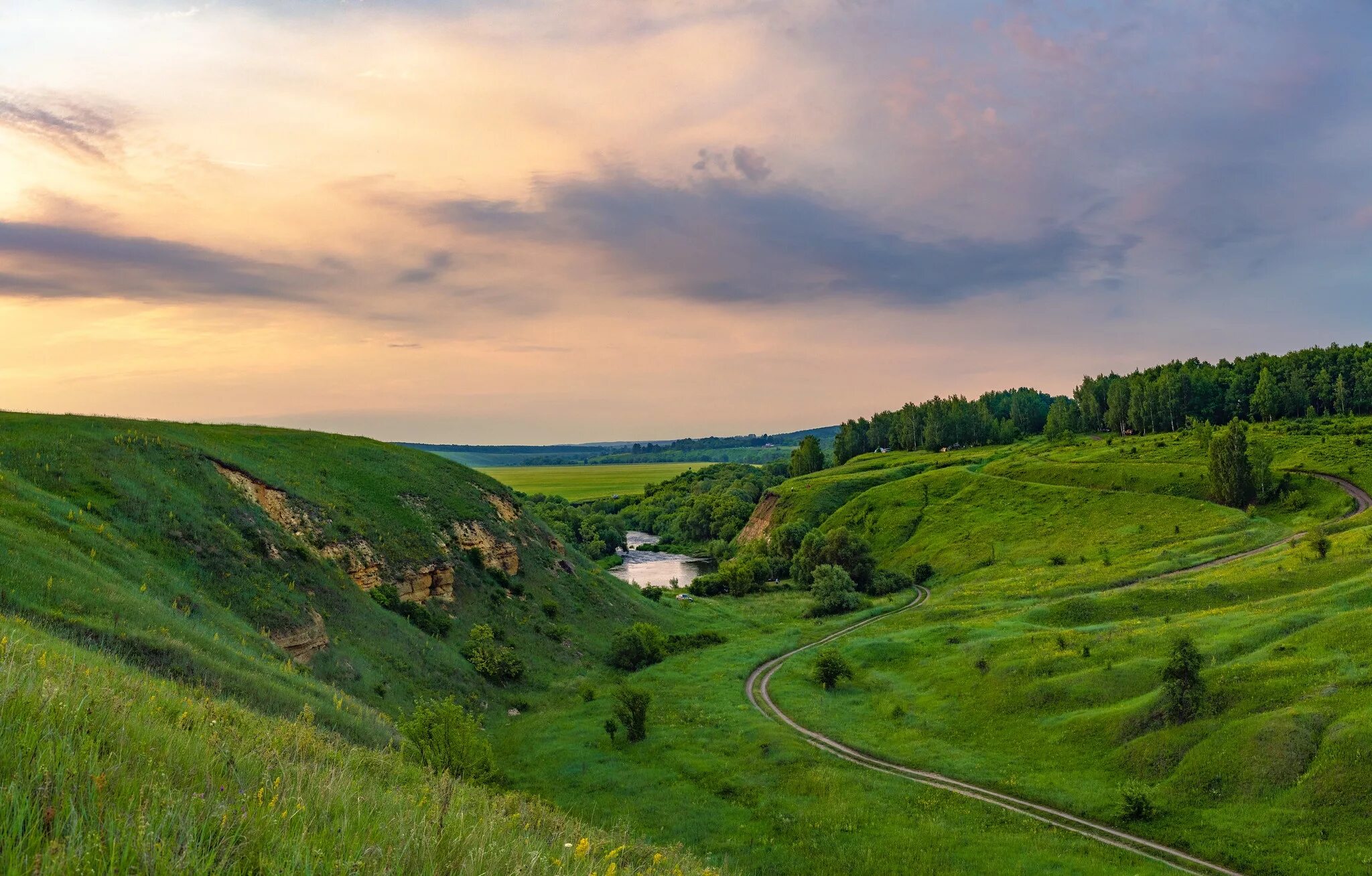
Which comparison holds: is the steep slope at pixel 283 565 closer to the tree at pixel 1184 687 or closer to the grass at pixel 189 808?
the grass at pixel 189 808

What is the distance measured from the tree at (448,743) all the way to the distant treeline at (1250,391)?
640 ft

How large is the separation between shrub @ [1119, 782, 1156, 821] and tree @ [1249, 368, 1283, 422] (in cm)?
17792

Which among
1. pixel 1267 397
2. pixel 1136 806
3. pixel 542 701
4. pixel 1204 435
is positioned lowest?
pixel 542 701

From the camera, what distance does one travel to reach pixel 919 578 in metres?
118

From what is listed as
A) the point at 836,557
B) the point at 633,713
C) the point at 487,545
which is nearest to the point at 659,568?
the point at 836,557

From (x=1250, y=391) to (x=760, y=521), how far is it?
13316 centimetres

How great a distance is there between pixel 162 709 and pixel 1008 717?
164 ft

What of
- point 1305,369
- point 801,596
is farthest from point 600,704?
point 1305,369

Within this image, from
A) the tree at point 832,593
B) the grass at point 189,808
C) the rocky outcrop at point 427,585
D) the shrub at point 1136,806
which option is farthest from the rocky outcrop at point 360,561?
the tree at point 832,593

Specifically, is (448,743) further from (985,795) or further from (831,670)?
(831,670)

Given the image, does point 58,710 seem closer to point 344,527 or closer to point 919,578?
point 344,527

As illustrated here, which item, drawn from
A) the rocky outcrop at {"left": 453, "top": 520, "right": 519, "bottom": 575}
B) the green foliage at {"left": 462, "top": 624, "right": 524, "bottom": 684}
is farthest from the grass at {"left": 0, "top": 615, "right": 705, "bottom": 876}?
the rocky outcrop at {"left": 453, "top": 520, "right": 519, "bottom": 575}

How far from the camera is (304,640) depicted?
39.6 meters

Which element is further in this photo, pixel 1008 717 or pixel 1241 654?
pixel 1008 717
